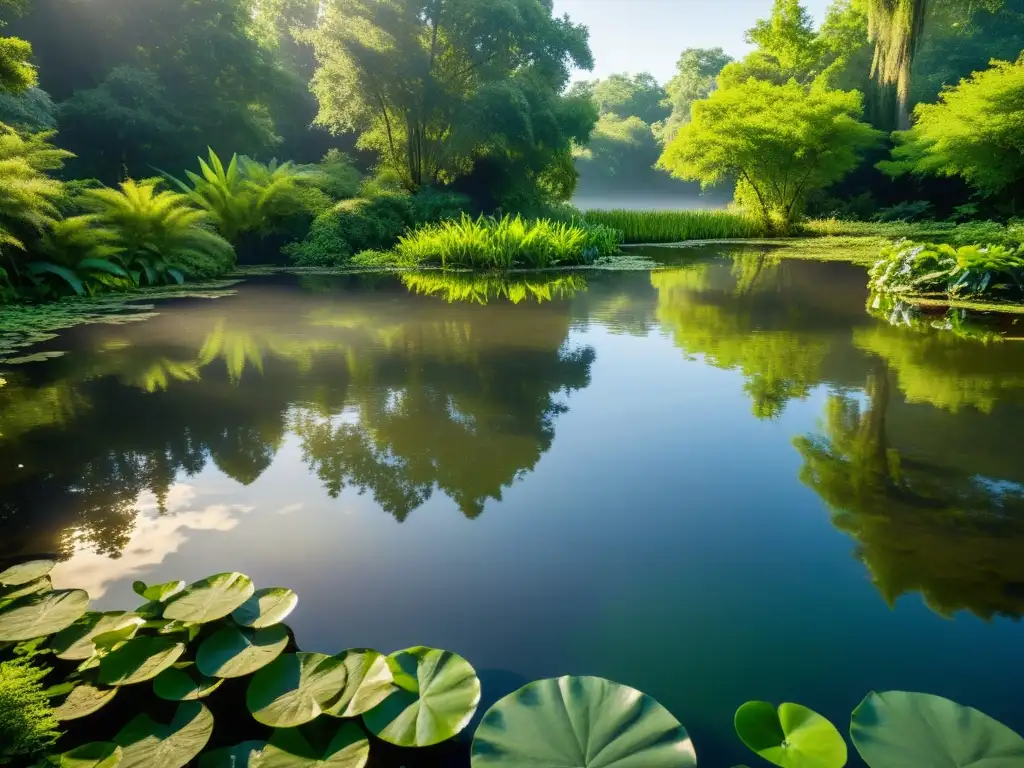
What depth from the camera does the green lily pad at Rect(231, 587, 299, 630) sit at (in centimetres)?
157

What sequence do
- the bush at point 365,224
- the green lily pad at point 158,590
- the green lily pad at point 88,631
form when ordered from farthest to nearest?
the bush at point 365,224
the green lily pad at point 158,590
the green lily pad at point 88,631

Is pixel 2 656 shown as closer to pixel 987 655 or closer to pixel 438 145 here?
pixel 987 655

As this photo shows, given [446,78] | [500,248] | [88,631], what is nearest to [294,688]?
[88,631]

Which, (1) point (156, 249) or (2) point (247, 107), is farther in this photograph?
(2) point (247, 107)

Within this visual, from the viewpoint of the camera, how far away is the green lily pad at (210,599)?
1.55m

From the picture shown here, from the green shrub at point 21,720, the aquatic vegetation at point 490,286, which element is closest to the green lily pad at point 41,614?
the green shrub at point 21,720

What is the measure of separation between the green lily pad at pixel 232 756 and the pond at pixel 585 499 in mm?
330

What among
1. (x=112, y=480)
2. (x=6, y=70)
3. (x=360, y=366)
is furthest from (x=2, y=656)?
(x=6, y=70)

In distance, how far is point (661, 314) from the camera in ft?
20.9

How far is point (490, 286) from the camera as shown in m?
8.34

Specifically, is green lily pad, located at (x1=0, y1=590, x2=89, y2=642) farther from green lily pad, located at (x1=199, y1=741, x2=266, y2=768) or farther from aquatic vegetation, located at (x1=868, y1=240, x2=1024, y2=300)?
aquatic vegetation, located at (x1=868, y1=240, x2=1024, y2=300)

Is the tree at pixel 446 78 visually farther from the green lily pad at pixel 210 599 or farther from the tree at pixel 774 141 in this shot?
the green lily pad at pixel 210 599

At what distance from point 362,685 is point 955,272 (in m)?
6.96

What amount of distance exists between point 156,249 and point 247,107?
10.2m
